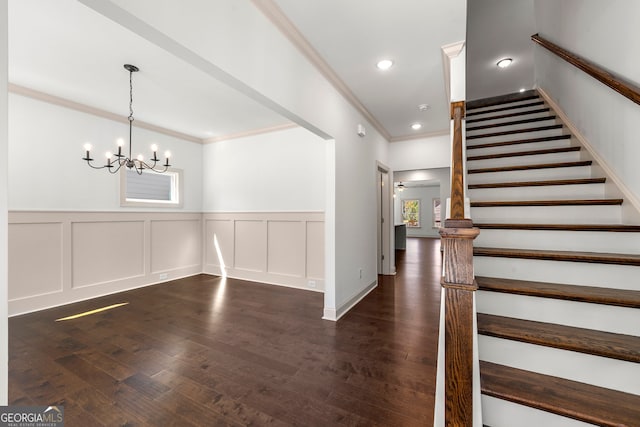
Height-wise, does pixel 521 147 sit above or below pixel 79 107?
below

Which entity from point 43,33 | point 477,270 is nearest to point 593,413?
point 477,270

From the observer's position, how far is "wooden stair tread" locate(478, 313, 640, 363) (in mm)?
1158

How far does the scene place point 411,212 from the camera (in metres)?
Answer: 13.6

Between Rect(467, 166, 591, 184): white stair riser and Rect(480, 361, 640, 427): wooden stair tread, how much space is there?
1.81 metres

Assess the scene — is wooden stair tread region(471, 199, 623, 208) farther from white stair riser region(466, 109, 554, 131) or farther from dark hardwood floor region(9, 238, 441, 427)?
white stair riser region(466, 109, 554, 131)

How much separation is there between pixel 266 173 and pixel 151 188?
82.9 inches

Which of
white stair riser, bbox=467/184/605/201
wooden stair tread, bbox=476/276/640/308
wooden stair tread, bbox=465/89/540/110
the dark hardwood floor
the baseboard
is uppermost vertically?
wooden stair tread, bbox=465/89/540/110

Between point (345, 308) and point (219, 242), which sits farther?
point (219, 242)

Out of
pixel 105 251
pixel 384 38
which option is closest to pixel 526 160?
pixel 384 38

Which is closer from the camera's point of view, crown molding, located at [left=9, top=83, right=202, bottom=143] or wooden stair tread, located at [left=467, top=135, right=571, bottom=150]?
wooden stair tread, located at [left=467, top=135, right=571, bottom=150]

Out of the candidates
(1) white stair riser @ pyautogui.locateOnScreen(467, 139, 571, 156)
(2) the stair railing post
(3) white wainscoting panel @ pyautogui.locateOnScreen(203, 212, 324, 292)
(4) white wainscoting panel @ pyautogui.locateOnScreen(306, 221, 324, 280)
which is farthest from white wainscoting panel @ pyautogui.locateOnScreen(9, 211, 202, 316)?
(1) white stair riser @ pyautogui.locateOnScreen(467, 139, 571, 156)

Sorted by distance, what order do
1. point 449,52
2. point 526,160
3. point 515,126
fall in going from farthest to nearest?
1. point 515,126
2. point 526,160
3. point 449,52

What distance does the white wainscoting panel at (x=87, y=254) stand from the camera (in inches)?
127

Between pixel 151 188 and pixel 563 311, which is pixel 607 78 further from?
pixel 151 188
